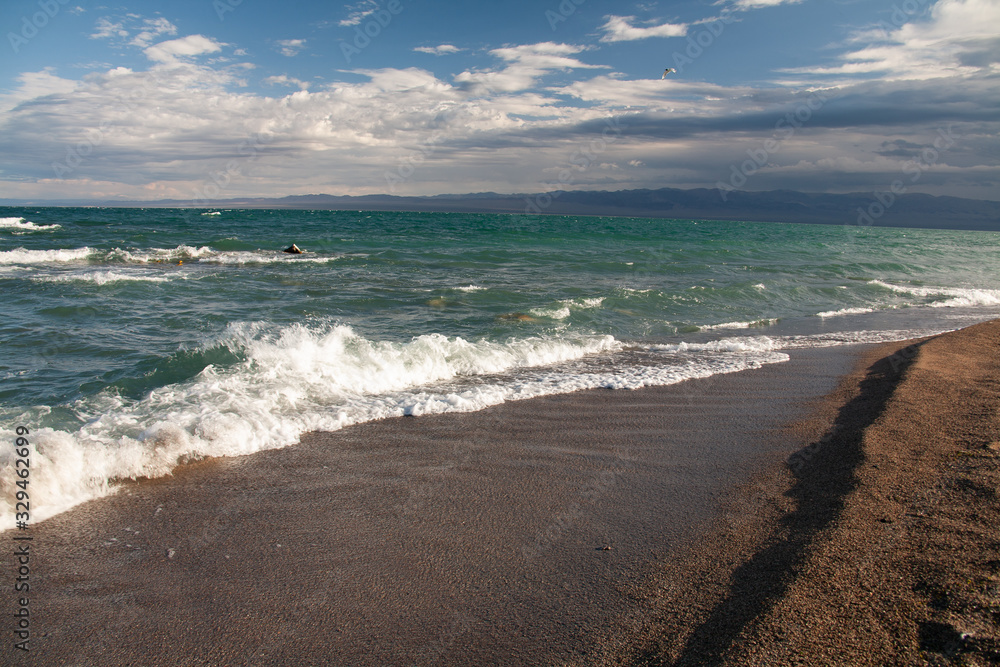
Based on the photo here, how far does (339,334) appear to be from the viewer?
8414 millimetres

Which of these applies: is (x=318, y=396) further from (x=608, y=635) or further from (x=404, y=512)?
(x=608, y=635)

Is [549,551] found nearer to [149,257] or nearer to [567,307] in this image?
[567,307]

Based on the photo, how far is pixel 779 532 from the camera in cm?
369

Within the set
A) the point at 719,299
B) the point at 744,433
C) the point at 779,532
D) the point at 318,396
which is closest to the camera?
the point at 779,532

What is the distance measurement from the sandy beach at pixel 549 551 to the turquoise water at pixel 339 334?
72cm

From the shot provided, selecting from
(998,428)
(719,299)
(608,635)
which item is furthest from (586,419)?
(719,299)

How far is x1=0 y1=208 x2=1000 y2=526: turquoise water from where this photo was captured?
5477mm

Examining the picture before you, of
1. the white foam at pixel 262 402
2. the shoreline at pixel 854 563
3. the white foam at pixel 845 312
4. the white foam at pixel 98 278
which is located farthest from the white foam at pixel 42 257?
the white foam at pixel 845 312

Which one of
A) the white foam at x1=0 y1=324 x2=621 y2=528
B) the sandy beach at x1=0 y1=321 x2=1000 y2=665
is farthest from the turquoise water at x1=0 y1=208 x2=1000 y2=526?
the sandy beach at x1=0 y1=321 x2=1000 y2=665

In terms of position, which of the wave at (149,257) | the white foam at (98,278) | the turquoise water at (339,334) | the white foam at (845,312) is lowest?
the white foam at (845,312)

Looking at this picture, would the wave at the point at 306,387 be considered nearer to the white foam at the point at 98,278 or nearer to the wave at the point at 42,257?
the white foam at the point at 98,278

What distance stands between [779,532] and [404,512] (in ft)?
8.73

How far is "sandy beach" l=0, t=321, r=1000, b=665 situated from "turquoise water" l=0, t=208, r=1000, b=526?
72 cm

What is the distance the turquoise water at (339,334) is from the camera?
5.48 m
